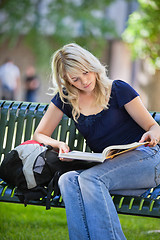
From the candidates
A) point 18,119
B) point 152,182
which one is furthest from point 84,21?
point 152,182

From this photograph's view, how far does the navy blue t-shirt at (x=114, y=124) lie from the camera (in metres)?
2.86

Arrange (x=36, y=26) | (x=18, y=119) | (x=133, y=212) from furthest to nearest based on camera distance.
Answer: (x=36, y=26)
(x=18, y=119)
(x=133, y=212)

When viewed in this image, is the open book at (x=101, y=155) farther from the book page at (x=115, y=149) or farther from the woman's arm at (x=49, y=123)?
the woman's arm at (x=49, y=123)

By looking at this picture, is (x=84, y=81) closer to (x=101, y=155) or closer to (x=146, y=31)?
(x=101, y=155)

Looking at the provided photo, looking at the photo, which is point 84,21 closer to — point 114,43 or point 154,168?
point 114,43

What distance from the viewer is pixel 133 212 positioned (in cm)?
249

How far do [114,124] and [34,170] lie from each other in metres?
0.60

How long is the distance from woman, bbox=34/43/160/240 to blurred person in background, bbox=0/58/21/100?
8141mm

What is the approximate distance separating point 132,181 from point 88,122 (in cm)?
52

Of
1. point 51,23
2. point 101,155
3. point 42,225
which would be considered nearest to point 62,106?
point 101,155

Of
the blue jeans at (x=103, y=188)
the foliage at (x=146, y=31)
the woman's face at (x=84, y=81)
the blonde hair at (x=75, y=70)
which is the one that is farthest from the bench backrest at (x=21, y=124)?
the foliage at (x=146, y=31)

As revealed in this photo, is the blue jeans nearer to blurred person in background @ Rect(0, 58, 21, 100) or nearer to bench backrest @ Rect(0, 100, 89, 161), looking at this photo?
bench backrest @ Rect(0, 100, 89, 161)

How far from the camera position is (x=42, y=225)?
374 centimetres

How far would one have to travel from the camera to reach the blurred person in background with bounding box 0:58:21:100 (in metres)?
11.0
